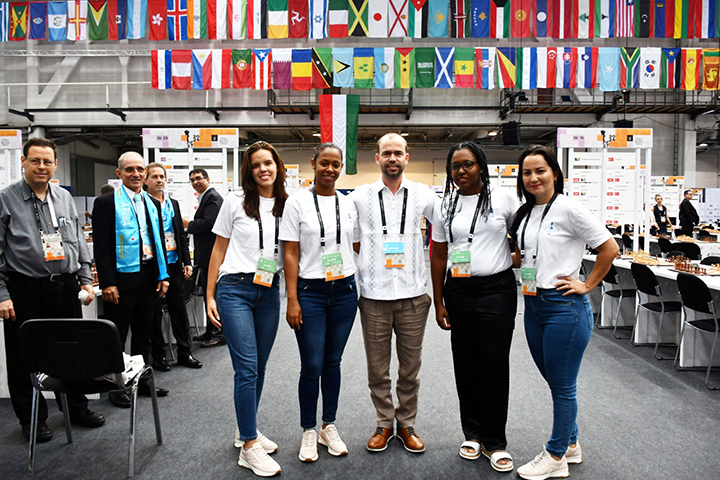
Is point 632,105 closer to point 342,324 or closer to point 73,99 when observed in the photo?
point 342,324

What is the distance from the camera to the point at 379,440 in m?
2.23

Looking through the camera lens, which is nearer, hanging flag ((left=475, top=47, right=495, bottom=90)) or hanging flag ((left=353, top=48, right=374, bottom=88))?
hanging flag ((left=475, top=47, right=495, bottom=90))

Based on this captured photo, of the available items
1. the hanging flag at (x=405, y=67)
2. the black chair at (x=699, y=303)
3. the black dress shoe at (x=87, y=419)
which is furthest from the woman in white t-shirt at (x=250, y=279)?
the hanging flag at (x=405, y=67)

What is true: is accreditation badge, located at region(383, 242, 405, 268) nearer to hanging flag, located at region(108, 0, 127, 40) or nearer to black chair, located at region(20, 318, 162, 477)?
black chair, located at region(20, 318, 162, 477)

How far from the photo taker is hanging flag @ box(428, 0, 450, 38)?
10453mm

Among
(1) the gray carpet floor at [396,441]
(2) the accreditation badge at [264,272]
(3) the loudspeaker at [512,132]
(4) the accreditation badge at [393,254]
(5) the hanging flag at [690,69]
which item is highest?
(5) the hanging flag at [690,69]

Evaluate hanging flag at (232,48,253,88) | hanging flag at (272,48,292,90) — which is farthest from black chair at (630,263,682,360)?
hanging flag at (232,48,253,88)

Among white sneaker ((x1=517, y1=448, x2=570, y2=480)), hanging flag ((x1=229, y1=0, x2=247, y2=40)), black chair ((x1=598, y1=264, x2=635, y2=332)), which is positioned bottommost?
white sneaker ((x1=517, y1=448, x2=570, y2=480))

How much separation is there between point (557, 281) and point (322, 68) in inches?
395

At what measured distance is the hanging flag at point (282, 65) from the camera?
10.7 meters

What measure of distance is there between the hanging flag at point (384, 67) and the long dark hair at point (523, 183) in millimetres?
9169

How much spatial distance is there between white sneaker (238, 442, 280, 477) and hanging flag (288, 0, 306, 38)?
412 inches

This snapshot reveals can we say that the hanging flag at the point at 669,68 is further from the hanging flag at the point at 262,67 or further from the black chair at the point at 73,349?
the black chair at the point at 73,349

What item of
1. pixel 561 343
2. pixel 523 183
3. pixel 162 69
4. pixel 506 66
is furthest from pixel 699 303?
pixel 162 69
